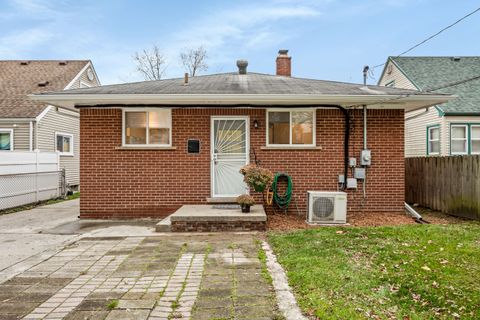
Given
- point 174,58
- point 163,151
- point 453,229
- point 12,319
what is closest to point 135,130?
point 163,151

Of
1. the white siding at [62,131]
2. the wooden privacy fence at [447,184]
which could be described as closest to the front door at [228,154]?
the wooden privacy fence at [447,184]

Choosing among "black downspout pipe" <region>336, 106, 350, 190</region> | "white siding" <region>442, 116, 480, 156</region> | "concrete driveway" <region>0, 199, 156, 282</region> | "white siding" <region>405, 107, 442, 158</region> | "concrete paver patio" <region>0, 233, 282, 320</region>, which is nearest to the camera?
"concrete paver patio" <region>0, 233, 282, 320</region>

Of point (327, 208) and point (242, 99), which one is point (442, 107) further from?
point (242, 99)

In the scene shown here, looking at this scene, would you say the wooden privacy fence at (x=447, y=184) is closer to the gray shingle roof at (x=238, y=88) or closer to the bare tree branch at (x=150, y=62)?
the gray shingle roof at (x=238, y=88)

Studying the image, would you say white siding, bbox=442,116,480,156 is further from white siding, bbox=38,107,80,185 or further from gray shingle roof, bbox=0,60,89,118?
gray shingle roof, bbox=0,60,89,118

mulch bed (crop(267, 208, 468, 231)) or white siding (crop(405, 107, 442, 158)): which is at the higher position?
white siding (crop(405, 107, 442, 158))

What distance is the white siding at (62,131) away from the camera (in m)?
15.4

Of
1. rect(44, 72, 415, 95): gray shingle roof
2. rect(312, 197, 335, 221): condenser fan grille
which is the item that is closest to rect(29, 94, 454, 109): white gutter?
rect(44, 72, 415, 95): gray shingle roof

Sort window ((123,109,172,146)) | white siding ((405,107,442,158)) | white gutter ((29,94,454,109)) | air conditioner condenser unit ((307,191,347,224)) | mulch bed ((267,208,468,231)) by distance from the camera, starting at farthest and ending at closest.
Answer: white siding ((405,107,442,158)), window ((123,109,172,146)), white gutter ((29,94,454,109)), air conditioner condenser unit ((307,191,347,224)), mulch bed ((267,208,468,231))

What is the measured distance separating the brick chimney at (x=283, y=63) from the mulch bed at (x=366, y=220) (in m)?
5.83

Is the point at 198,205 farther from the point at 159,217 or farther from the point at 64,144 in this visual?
the point at 64,144

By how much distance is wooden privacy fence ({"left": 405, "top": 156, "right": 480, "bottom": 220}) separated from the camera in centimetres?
839

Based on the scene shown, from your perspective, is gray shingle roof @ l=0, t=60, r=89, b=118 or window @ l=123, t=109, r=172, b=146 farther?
gray shingle roof @ l=0, t=60, r=89, b=118

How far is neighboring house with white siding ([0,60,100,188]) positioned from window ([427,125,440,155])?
1425 cm
